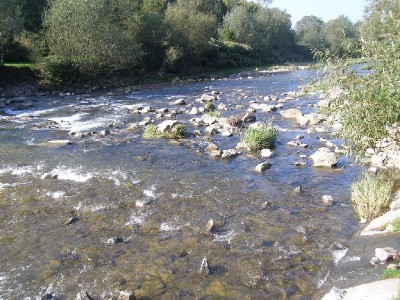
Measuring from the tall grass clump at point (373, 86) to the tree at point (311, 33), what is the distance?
81.5 m

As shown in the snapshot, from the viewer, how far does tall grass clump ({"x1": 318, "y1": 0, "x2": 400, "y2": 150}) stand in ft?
29.6

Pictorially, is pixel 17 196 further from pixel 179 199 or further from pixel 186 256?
pixel 186 256

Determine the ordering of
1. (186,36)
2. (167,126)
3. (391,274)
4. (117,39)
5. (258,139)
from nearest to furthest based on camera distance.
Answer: (391,274) < (258,139) < (167,126) < (117,39) < (186,36)

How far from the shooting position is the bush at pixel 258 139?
19219 millimetres

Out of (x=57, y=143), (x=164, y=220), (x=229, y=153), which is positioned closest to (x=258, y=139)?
(x=229, y=153)

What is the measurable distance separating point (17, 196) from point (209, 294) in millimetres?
8513

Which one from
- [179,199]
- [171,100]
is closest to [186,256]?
[179,199]

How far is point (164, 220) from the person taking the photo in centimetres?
1199

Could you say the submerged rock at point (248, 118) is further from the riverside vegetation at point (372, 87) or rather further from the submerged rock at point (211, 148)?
the riverside vegetation at point (372, 87)

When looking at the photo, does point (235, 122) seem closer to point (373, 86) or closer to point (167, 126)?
point (167, 126)

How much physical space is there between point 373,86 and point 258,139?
998 cm

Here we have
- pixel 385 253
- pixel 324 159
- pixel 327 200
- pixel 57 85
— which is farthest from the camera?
pixel 57 85

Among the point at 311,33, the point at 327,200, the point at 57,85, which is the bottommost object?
the point at 327,200

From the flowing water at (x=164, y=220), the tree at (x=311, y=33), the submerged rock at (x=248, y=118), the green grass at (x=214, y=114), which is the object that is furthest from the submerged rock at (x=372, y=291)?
the tree at (x=311, y=33)
